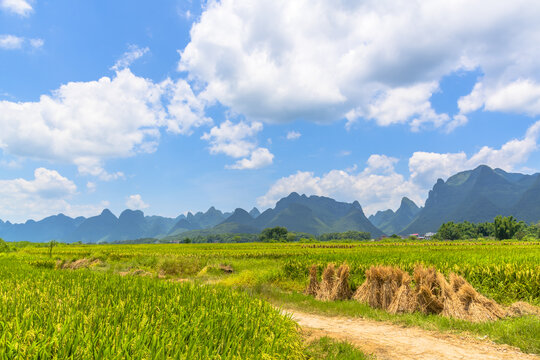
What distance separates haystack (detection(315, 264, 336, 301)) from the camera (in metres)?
14.1

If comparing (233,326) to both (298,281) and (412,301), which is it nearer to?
(412,301)

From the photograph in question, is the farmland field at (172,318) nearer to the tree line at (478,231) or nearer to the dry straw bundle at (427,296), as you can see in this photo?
the dry straw bundle at (427,296)

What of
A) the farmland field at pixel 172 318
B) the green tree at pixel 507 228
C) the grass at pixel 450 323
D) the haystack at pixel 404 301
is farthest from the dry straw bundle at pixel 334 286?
the green tree at pixel 507 228

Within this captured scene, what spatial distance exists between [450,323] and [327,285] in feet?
18.9

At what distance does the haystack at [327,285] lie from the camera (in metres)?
14.1

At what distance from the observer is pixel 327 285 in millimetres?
14422

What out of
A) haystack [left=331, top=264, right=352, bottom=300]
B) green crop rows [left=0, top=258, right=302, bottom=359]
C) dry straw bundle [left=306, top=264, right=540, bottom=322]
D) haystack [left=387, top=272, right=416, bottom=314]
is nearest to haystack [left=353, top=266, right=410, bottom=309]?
dry straw bundle [left=306, top=264, right=540, bottom=322]

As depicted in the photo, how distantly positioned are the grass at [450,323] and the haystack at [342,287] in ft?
2.56

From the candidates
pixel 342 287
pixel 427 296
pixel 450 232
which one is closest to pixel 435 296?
pixel 427 296

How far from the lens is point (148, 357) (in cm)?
273

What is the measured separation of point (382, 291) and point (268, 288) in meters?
6.38

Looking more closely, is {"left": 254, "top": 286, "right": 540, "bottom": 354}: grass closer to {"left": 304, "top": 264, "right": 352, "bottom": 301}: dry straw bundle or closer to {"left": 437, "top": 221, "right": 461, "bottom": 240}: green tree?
{"left": 304, "top": 264, "right": 352, "bottom": 301}: dry straw bundle

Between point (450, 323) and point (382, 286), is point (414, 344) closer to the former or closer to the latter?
point (450, 323)

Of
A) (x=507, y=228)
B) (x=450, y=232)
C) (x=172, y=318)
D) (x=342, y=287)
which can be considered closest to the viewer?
(x=172, y=318)
